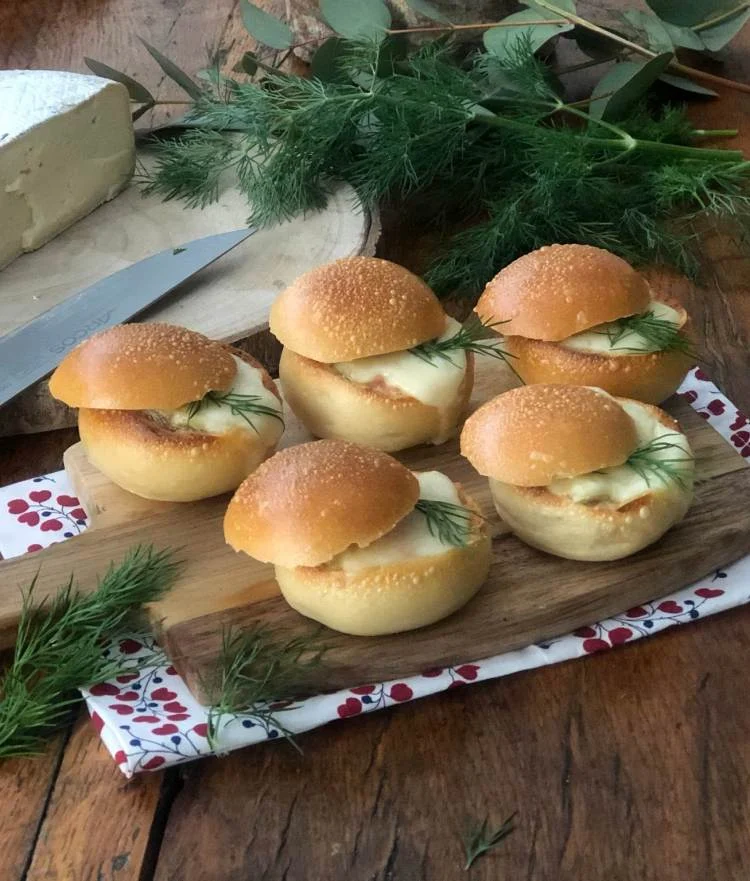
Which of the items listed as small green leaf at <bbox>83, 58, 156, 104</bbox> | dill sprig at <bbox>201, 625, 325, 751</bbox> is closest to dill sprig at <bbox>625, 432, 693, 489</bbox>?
dill sprig at <bbox>201, 625, 325, 751</bbox>

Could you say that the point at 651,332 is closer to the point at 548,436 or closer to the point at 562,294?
the point at 562,294

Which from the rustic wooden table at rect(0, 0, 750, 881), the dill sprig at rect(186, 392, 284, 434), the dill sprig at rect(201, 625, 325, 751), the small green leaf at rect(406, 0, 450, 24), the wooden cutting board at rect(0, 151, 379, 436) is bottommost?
the rustic wooden table at rect(0, 0, 750, 881)

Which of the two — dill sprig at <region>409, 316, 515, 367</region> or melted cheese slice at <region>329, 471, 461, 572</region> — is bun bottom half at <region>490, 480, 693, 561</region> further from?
dill sprig at <region>409, 316, 515, 367</region>

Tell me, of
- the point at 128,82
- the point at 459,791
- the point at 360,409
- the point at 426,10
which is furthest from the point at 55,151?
the point at 459,791

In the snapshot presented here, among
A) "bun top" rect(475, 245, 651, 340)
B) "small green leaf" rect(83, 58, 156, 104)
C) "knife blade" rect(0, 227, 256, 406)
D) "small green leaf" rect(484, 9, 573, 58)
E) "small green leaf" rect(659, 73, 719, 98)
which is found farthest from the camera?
"small green leaf" rect(659, 73, 719, 98)

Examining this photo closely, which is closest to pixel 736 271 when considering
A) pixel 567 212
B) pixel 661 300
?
pixel 567 212

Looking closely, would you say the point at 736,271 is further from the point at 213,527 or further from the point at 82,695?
the point at 82,695
